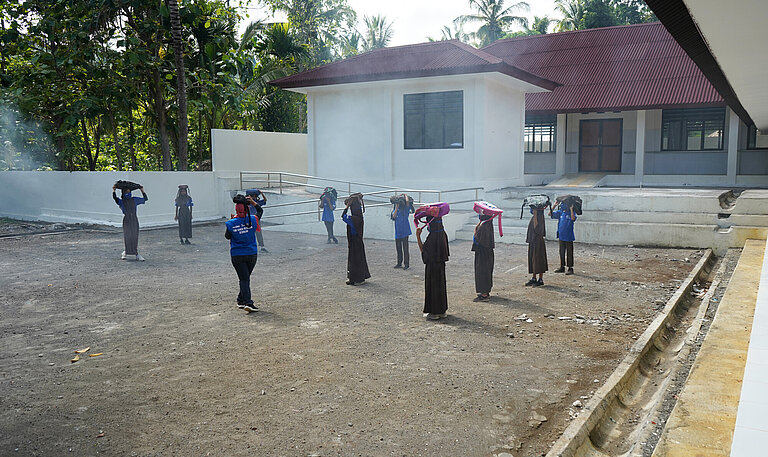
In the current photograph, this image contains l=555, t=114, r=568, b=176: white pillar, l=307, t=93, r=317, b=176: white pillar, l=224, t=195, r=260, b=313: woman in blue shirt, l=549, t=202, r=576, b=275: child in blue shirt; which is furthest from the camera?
l=555, t=114, r=568, b=176: white pillar

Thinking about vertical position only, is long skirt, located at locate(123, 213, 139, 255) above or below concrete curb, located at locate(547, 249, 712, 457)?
above

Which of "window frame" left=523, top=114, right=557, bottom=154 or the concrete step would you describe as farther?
"window frame" left=523, top=114, right=557, bottom=154

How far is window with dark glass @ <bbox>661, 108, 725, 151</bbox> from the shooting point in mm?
21000

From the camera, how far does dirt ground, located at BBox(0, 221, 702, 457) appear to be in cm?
473

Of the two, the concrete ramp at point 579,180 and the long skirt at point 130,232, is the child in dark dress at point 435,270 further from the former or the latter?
the concrete ramp at point 579,180

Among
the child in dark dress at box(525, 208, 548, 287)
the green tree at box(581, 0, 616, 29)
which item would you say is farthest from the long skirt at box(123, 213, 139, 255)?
the green tree at box(581, 0, 616, 29)

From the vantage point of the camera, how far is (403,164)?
1919 centimetres

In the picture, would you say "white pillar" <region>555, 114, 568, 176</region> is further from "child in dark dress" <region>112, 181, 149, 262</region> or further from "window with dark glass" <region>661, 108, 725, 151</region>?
"child in dark dress" <region>112, 181, 149, 262</region>

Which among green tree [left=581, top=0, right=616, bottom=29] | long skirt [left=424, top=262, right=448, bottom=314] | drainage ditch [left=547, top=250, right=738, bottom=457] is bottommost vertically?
drainage ditch [left=547, top=250, right=738, bottom=457]

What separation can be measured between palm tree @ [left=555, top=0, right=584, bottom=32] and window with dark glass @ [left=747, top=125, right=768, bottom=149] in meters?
23.2

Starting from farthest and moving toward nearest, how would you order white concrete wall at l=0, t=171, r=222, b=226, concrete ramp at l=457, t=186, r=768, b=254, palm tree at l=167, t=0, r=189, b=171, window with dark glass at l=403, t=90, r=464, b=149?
palm tree at l=167, t=0, r=189, b=171, white concrete wall at l=0, t=171, r=222, b=226, window with dark glass at l=403, t=90, r=464, b=149, concrete ramp at l=457, t=186, r=768, b=254

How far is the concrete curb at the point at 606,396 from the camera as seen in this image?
447 centimetres

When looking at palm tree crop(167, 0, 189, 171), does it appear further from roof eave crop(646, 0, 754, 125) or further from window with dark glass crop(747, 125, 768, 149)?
window with dark glass crop(747, 125, 768, 149)

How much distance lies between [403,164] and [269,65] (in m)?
9.90
